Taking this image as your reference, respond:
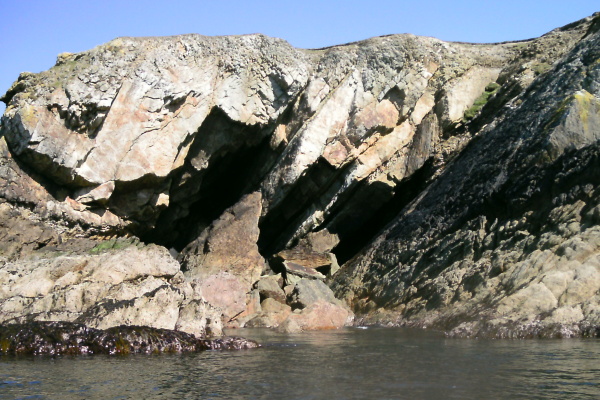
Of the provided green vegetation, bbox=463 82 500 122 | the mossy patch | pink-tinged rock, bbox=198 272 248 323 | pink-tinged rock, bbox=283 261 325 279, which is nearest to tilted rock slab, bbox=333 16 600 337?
the mossy patch

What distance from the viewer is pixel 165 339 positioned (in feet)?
41.5

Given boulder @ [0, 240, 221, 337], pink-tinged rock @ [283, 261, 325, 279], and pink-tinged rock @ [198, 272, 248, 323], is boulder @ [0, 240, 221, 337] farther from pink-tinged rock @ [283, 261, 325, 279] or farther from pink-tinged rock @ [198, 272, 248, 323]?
pink-tinged rock @ [283, 261, 325, 279]

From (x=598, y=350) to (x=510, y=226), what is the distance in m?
8.68

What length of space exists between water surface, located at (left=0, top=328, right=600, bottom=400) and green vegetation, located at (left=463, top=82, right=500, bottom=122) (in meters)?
17.1

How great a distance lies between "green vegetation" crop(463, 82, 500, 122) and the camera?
2852 cm

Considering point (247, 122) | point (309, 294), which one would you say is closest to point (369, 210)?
point (247, 122)

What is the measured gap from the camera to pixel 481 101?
29016mm

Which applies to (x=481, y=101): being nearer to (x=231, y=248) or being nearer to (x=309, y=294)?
(x=309, y=294)

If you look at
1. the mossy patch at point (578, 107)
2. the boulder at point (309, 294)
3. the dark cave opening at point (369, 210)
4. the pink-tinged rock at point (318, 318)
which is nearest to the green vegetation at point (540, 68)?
the dark cave opening at point (369, 210)

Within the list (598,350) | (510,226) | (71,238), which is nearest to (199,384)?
(598,350)

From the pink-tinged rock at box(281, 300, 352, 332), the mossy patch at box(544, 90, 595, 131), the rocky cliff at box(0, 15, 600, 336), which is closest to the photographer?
the rocky cliff at box(0, 15, 600, 336)

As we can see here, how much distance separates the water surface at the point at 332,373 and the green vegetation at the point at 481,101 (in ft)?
56.0

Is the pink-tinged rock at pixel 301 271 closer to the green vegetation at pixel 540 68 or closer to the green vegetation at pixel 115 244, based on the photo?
the green vegetation at pixel 115 244

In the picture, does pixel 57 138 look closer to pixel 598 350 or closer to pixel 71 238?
pixel 71 238
